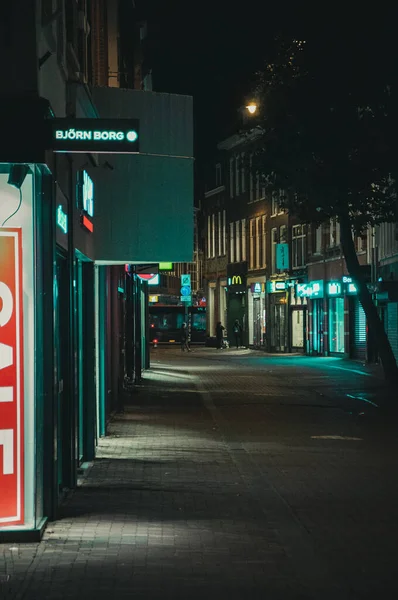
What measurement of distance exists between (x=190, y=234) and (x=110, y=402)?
480 centimetres

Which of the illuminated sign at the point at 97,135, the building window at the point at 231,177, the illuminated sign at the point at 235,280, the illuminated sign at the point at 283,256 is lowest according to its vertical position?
the illuminated sign at the point at 97,135

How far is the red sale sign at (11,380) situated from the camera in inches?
348

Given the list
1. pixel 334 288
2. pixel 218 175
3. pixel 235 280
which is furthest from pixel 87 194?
pixel 218 175

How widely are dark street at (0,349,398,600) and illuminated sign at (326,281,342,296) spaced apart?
2643 centimetres

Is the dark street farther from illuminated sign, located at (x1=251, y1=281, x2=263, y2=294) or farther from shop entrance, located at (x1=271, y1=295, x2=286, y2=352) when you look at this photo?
illuminated sign, located at (x1=251, y1=281, x2=263, y2=294)

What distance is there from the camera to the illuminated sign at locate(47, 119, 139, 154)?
888cm

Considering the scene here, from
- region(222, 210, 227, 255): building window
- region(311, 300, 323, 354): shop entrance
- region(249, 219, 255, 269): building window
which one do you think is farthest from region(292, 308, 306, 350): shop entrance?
region(222, 210, 227, 255): building window

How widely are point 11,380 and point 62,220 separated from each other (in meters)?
2.12

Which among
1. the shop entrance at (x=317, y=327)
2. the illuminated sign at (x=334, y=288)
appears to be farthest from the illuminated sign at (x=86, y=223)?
the shop entrance at (x=317, y=327)

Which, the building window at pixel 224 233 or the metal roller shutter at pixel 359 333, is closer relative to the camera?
the metal roller shutter at pixel 359 333

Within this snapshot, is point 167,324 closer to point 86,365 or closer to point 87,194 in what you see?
point 86,365

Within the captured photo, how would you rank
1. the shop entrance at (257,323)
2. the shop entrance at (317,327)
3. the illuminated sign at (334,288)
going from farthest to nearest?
the shop entrance at (257,323)
the shop entrance at (317,327)
the illuminated sign at (334,288)

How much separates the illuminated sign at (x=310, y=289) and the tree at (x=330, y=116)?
21318 millimetres

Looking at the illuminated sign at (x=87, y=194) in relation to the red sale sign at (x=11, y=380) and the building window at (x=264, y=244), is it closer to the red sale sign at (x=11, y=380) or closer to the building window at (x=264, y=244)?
the red sale sign at (x=11, y=380)
